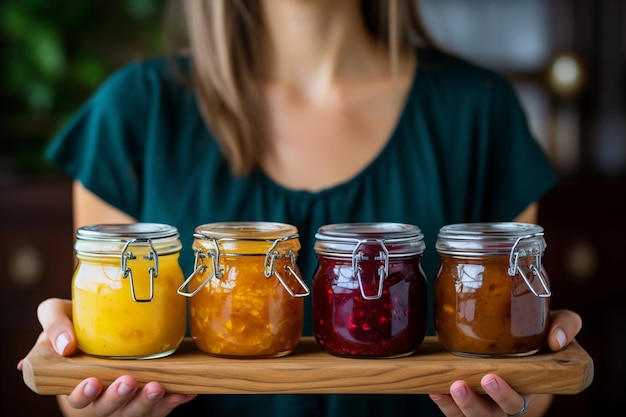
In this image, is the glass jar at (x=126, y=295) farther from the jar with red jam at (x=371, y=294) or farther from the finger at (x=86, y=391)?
the jar with red jam at (x=371, y=294)

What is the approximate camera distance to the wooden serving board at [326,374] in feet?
2.90

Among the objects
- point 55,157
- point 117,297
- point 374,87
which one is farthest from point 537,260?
point 55,157

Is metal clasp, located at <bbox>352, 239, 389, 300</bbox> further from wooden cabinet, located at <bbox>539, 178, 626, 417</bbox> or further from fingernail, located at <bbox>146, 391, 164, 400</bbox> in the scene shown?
wooden cabinet, located at <bbox>539, 178, 626, 417</bbox>

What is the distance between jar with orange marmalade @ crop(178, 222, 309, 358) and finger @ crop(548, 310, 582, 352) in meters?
0.27

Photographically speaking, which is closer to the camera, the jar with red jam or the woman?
the jar with red jam

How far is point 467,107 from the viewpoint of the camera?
1.37 metres

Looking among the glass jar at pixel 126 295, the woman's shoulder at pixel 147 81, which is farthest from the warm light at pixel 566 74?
the glass jar at pixel 126 295

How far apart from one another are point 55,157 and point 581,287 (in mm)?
1451

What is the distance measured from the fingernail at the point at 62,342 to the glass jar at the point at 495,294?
40cm

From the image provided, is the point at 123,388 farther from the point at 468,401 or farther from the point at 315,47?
the point at 315,47

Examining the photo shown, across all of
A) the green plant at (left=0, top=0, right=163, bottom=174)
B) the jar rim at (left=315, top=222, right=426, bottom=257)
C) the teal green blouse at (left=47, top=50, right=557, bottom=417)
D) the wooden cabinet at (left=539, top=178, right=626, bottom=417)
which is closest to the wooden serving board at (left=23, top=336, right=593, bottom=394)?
the jar rim at (left=315, top=222, right=426, bottom=257)

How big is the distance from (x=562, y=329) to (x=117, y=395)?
1.57 ft

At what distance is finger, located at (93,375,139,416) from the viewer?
88 centimetres

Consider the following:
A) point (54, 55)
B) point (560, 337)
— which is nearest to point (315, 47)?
point (560, 337)
